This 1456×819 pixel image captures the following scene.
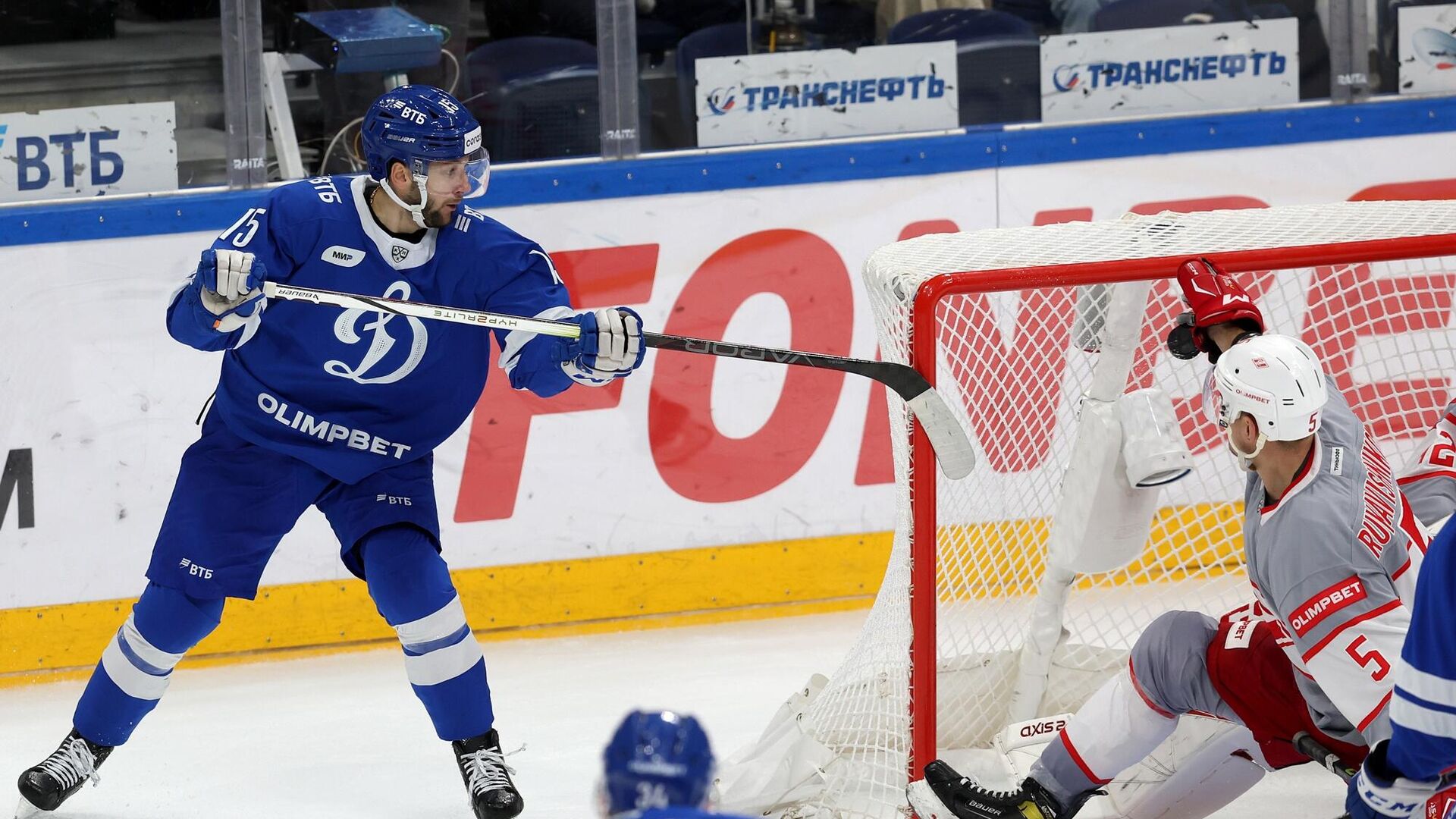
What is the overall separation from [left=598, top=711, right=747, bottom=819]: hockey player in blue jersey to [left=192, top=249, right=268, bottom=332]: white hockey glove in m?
1.41

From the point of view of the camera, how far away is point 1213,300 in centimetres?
271

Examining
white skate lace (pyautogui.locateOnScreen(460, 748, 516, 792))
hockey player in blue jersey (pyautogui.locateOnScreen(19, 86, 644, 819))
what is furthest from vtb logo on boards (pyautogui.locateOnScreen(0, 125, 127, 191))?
white skate lace (pyautogui.locateOnScreen(460, 748, 516, 792))

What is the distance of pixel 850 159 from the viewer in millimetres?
4059

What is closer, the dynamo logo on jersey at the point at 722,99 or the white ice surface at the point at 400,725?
the white ice surface at the point at 400,725

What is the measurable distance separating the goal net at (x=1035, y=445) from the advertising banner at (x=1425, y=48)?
2.56 feet

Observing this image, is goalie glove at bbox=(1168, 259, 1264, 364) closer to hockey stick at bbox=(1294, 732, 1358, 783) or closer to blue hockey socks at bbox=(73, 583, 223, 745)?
hockey stick at bbox=(1294, 732, 1358, 783)

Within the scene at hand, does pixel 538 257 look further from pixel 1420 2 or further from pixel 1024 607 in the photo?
pixel 1420 2

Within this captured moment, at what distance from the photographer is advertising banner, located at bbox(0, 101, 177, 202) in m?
3.76

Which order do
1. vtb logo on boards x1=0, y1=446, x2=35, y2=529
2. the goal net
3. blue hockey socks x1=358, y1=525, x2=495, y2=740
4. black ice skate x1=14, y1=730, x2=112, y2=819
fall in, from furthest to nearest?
vtb logo on boards x1=0, y1=446, x2=35, y2=529 < black ice skate x1=14, y1=730, x2=112, y2=819 < blue hockey socks x1=358, y1=525, x2=495, y2=740 < the goal net

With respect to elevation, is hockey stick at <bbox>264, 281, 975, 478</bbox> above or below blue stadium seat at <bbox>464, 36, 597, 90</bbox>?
below

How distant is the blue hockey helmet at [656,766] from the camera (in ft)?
4.92

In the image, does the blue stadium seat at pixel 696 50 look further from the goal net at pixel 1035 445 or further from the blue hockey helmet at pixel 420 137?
the blue hockey helmet at pixel 420 137

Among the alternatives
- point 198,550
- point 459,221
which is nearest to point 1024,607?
point 459,221

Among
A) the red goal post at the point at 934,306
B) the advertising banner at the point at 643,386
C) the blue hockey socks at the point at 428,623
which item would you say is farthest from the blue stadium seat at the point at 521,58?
the red goal post at the point at 934,306
